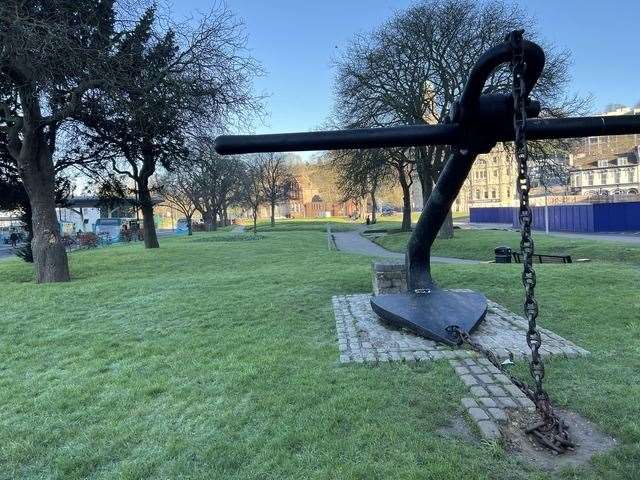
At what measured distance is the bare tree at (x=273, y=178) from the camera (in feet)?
200

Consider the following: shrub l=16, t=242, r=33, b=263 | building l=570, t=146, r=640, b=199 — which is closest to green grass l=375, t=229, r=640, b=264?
shrub l=16, t=242, r=33, b=263

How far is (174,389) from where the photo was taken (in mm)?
4496

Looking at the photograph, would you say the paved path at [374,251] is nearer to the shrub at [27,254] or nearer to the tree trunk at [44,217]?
the tree trunk at [44,217]

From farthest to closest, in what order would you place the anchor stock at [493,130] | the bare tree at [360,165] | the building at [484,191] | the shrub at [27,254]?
the building at [484,191]
the bare tree at [360,165]
the shrub at [27,254]
the anchor stock at [493,130]

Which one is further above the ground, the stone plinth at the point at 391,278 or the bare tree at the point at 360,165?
the bare tree at the point at 360,165

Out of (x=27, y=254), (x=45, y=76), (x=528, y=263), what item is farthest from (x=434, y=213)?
(x=27, y=254)

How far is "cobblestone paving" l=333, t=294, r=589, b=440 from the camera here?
Answer: 3.78m

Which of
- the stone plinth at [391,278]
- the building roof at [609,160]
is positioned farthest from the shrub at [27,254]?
the building roof at [609,160]

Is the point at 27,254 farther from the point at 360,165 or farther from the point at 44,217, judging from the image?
the point at 360,165

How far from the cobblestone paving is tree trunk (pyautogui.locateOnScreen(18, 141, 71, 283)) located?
936cm

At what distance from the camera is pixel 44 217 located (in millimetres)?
13078

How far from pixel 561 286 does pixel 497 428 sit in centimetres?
690

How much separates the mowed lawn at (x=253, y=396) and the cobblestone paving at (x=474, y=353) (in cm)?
19

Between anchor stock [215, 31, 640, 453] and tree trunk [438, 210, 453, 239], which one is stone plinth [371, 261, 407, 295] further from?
tree trunk [438, 210, 453, 239]
